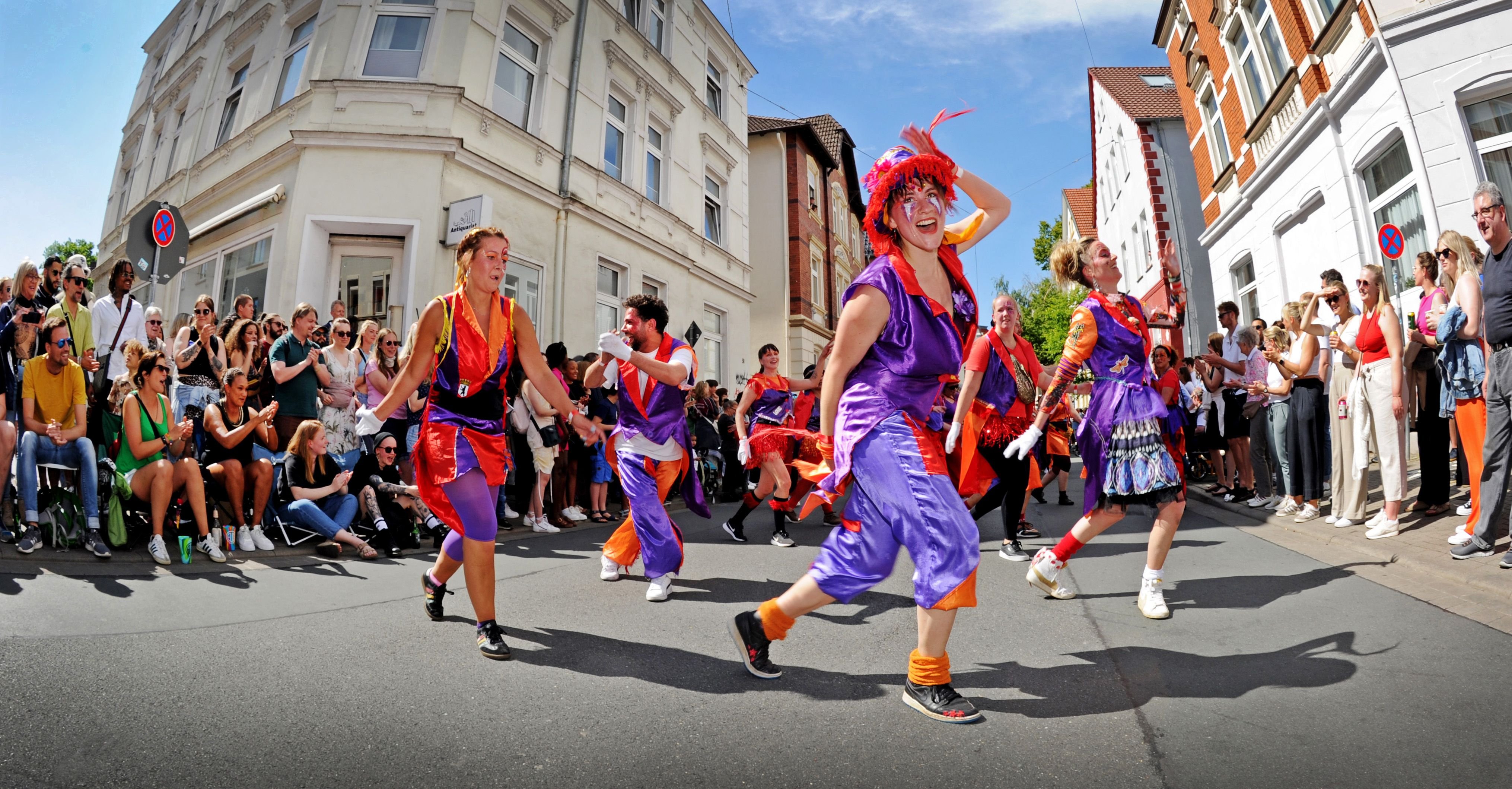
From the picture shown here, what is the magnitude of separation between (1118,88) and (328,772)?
29.6m

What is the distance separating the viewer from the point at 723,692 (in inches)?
112

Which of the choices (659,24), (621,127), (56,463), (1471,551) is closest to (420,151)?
(621,127)

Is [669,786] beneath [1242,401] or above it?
beneath

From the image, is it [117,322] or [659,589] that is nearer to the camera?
[659,589]

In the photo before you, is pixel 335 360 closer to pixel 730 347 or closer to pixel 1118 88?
pixel 730 347

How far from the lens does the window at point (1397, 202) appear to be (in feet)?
33.9

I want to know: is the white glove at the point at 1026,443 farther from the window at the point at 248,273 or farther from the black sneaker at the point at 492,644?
the window at the point at 248,273

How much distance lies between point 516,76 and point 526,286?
4.02m

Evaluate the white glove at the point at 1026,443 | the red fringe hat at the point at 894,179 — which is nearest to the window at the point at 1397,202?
the white glove at the point at 1026,443

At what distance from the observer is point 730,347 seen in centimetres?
2116

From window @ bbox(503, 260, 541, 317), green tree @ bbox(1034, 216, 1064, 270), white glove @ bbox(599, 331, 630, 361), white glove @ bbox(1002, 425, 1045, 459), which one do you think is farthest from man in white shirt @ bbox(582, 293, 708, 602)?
green tree @ bbox(1034, 216, 1064, 270)

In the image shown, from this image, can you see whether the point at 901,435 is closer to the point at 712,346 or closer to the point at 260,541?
the point at 260,541

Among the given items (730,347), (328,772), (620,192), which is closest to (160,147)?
(620,192)

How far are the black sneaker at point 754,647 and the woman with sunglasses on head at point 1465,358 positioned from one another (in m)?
4.67
